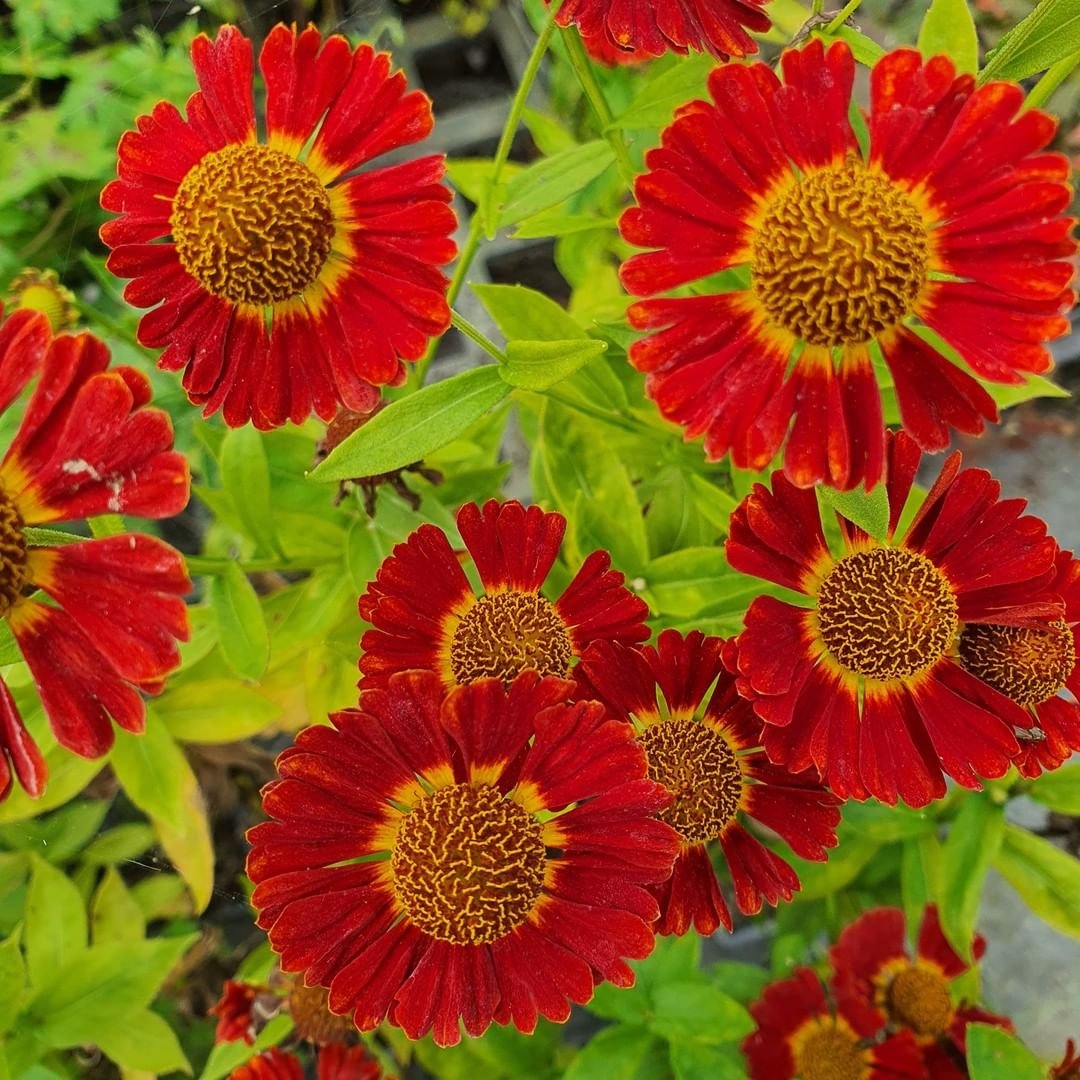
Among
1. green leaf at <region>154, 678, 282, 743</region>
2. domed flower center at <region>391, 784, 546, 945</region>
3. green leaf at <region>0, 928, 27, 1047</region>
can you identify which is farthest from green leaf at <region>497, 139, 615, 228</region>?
green leaf at <region>0, 928, 27, 1047</region>

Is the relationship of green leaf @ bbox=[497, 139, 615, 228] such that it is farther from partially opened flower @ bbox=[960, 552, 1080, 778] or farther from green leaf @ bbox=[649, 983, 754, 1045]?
green leaf @ bbox=[649, 983, 754, 1045]

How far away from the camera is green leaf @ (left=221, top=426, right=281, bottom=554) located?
1024mm

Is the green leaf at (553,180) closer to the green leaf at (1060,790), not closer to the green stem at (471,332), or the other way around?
the green stem at (471,332)

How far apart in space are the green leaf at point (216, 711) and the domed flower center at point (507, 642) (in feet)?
1.47

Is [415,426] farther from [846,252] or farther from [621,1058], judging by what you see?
[621,1058]

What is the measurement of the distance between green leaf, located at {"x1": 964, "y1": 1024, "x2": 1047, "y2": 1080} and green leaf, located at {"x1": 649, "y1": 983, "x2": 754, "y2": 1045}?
0.21 meters

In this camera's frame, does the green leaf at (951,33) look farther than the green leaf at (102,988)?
No

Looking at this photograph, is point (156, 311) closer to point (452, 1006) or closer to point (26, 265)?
point (452, 1006)

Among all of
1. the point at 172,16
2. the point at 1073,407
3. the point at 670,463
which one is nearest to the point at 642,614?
the point at 670,463

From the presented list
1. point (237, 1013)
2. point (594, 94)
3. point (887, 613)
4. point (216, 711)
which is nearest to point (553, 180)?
point (594, 94)

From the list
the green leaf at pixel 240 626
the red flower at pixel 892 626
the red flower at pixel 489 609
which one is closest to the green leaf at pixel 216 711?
the green leaf at pixel 240 626

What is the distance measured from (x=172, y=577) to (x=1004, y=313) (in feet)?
1.67

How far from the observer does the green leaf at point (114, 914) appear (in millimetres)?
1332

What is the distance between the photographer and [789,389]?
62 centimetres
